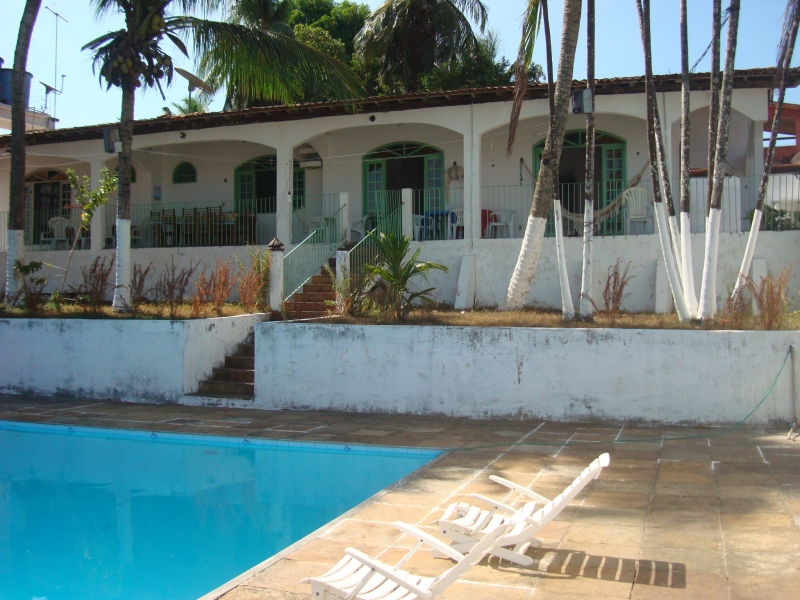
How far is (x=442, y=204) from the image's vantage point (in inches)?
650

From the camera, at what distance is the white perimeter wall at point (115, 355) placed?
11297mm

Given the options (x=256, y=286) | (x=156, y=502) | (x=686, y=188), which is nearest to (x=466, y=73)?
(x=256, y=286)

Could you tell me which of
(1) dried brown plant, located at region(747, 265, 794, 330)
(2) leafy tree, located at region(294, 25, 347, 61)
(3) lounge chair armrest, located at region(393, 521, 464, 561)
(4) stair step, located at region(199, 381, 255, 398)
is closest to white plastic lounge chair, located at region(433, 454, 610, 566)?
(3) lounge chair armrest, located at region(393, 521, 464, 561)

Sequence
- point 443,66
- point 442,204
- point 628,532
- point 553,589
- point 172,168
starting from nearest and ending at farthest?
point 553,589 → point 628,532 → point 442,204 → point 172,168 → point 443,66

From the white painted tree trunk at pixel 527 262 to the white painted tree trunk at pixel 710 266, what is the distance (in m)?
2.42

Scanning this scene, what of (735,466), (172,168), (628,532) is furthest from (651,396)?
(172,168)

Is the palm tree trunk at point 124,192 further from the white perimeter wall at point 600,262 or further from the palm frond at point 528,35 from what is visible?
the palm frond at point 528,35

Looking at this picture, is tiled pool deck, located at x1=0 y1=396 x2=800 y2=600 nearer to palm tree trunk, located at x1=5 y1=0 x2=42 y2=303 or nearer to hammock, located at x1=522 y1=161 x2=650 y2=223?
hammock, located at x1=522 y1=161 x2=650 y2=223

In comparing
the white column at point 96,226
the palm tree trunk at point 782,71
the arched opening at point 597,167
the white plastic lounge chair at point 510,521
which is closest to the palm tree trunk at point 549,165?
the palm tree trunk at point 782,71

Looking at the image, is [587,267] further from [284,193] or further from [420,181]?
[284,193]

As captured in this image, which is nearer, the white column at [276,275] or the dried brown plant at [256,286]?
the white column at [276,275]

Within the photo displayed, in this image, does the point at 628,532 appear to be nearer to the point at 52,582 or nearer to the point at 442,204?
the point at 52,582

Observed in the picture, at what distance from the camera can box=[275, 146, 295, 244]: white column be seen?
1603cm

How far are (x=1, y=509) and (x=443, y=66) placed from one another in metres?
18.5
